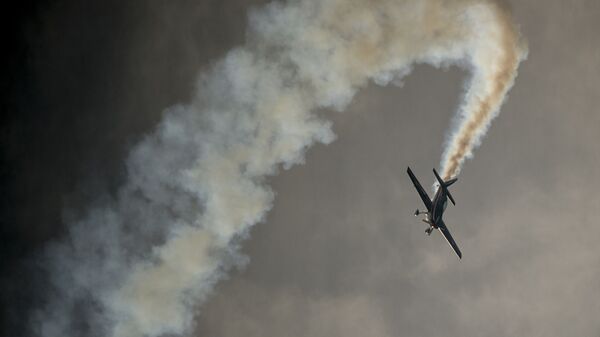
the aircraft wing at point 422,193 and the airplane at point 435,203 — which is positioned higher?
the aircraft wing at point 422,193

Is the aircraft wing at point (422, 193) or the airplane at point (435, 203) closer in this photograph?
the airplane at point (435, 203)

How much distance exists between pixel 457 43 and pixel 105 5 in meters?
54.4

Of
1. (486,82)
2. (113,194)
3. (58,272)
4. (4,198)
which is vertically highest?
(4,198)

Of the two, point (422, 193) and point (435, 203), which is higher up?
point (422, 193)

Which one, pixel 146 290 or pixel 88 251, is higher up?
pixel 88 251

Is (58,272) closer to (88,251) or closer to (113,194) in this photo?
(88,251)

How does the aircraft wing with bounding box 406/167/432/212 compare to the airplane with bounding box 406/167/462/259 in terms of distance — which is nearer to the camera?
the airplane with bounding box 406/167/462/259

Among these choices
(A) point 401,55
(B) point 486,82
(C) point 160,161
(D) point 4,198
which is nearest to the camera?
(B) point 486,82

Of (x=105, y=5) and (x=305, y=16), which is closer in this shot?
(x=305, y=16)

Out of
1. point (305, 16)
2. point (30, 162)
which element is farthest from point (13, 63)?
point (305, 16)

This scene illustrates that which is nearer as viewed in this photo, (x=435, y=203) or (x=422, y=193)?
(x=435, y=203)

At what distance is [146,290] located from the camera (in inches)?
2606

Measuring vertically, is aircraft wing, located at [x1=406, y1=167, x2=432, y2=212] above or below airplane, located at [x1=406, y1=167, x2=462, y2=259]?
above

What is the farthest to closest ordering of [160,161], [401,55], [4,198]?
[4,198], [160,161], [401,55]
